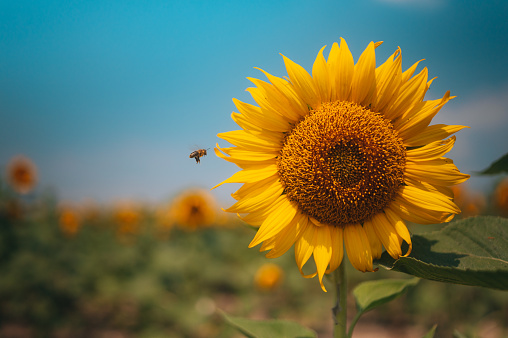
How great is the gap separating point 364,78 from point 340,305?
842 mm

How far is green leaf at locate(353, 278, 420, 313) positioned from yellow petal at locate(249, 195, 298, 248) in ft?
1.52

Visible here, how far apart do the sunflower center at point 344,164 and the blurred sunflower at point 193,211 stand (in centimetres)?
458

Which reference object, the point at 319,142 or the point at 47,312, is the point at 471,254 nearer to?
the point at 319,142

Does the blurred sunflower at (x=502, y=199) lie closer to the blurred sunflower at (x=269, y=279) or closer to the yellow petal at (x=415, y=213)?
the blurred sunflower at (x=269, y=279)

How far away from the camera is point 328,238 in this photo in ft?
4.43

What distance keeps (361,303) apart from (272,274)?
→ 395cm

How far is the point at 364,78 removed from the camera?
4.45 feet

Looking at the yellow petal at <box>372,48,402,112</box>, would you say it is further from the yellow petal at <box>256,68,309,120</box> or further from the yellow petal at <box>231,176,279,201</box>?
the yellow petal at <box>231,176,279,201</box>

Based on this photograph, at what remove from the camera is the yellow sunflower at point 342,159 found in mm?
1336

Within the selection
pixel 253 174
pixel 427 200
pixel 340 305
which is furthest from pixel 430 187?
pixel 253 174

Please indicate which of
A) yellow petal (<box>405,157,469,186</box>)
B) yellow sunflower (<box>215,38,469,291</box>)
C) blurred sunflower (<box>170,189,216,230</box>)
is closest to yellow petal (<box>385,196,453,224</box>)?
yellow sunflower (<box>215,38,469,291</box>)

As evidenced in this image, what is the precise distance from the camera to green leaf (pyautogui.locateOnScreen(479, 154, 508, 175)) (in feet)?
4.69

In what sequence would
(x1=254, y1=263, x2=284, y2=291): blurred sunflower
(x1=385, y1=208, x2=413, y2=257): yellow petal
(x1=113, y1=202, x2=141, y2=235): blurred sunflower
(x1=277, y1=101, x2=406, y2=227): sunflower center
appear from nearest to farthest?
(x1=385, y1=208, x2=413, y2=257): yellow petal, (x1=277, y1=101, x2=406, y2=227): sunflower center, (x1=254, y1=263, x2=284, y2=291): blurred sunflower, (x1=113, y1=202, x2=141, y2=235): blurred sunflower

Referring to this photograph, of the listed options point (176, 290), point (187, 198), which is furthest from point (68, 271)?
point (187, 198)
